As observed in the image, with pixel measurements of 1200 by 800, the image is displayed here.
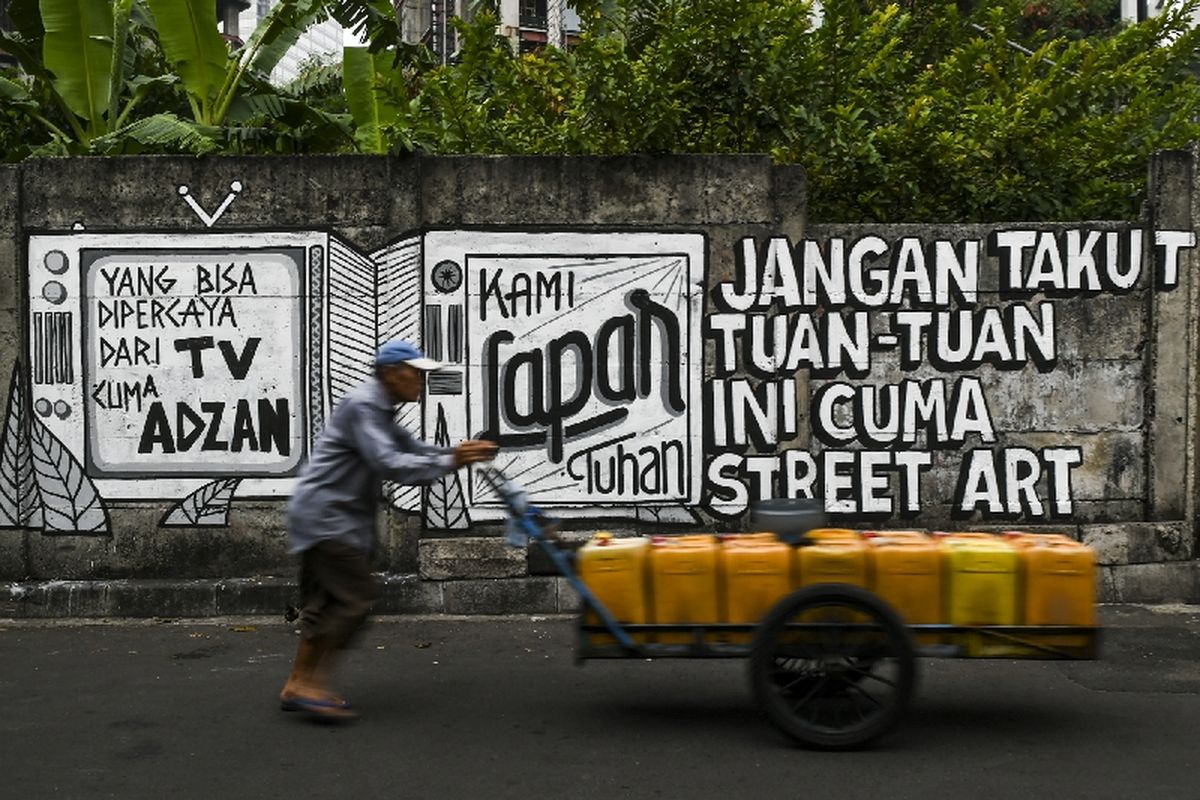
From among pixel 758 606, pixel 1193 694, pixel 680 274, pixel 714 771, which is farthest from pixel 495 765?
pixel 680 274

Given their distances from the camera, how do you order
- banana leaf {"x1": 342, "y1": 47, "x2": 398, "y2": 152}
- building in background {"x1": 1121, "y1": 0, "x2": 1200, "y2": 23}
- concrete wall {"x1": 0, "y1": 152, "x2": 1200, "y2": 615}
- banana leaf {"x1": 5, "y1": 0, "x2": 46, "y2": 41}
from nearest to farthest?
concrete wall {"x1": 0, "y1": 152, "x2": 1200, "y2": 615} → banana leaf {"x1": 5, "y1": 0, "x2": 46, "y2": 41} → banana leaf {"x1": 342, "y1": 47, "x2": 398, "y2": 152} → building in background {"x1": 1121, "y1": 0, "x2": 1200, "y2": 23}

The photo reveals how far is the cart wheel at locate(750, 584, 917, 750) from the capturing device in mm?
5859

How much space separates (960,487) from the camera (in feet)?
30.3

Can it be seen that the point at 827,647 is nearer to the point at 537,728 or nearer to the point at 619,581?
the point at 619,581

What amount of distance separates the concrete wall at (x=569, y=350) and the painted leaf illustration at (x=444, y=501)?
2cm

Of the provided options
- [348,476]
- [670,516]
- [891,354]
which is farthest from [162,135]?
[891,354]

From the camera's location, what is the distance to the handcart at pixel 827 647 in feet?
19.3

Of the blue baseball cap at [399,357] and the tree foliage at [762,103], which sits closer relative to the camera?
the blue baseball cap at [399,357]

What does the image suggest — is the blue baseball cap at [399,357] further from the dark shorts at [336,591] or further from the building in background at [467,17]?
the building in background at [467,17]

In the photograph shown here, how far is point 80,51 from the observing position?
1059 cm

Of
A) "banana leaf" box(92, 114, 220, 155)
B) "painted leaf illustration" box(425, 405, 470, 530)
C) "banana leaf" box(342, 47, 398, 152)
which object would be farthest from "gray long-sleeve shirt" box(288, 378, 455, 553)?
"banana leaf" box(342, 47, 398, 152)

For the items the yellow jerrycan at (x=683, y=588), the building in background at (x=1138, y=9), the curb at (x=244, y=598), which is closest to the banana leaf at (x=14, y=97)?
the curb at (x=244, y=598)

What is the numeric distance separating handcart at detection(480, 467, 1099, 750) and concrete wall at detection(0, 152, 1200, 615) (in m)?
3.08

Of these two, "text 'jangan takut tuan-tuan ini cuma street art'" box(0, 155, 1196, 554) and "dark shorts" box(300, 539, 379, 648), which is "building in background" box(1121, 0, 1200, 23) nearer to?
"text 'jangan takut tuan-tuan ini cuma street art'" box(0, 155, 1196, 554)
